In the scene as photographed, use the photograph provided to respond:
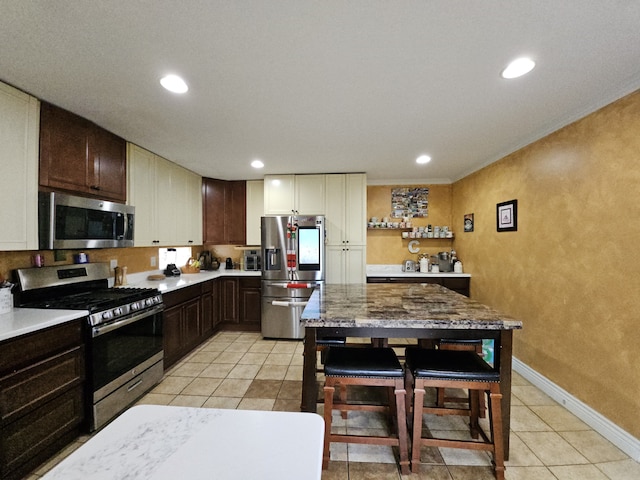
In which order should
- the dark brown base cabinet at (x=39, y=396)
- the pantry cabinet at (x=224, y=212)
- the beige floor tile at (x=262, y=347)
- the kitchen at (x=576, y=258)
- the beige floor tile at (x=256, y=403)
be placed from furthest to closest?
→ the pantry cabinet at (x=224, y=212), the beige floor tile at (x=262, y=347), the beige floor tile at (x=256, y=403), the kitchen at (x=576, y=258), the dark brown base cabinet at (x=39, y=396)

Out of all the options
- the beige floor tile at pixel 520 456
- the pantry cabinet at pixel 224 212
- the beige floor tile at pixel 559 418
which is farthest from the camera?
the pantry cabinet at pixel 224 212

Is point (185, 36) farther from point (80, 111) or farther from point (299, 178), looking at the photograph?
point (299, 178)

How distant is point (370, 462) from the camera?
1.70m

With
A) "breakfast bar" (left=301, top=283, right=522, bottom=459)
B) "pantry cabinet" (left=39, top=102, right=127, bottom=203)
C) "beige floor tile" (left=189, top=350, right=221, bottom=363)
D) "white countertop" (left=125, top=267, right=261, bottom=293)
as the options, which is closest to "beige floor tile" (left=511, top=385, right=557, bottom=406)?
"breakfast bar" (left=301, top=283, right=522, bottom=459)

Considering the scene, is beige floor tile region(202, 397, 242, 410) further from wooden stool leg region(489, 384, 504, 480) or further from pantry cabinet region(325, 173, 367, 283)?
pantry cabinet region(325, 173, 367, 283)

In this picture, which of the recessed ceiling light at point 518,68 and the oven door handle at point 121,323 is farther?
the oven door handle at point 121,323

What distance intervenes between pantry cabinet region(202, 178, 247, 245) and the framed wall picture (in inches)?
137

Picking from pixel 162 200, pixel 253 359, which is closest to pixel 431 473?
pixel 253 359

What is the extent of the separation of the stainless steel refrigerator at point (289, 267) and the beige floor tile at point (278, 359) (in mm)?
477

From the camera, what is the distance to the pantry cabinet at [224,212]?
4355 mm

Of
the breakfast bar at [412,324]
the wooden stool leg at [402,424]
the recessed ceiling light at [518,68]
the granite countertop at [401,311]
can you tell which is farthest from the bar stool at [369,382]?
the recessed ceiling light at [518,68]

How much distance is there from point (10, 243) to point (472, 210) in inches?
180

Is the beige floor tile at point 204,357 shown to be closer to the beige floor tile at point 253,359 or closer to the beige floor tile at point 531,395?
the beige floor tile at point 253,359

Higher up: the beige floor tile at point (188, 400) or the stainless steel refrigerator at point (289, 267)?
the stainless steel refrigerator at point (289, 267)
